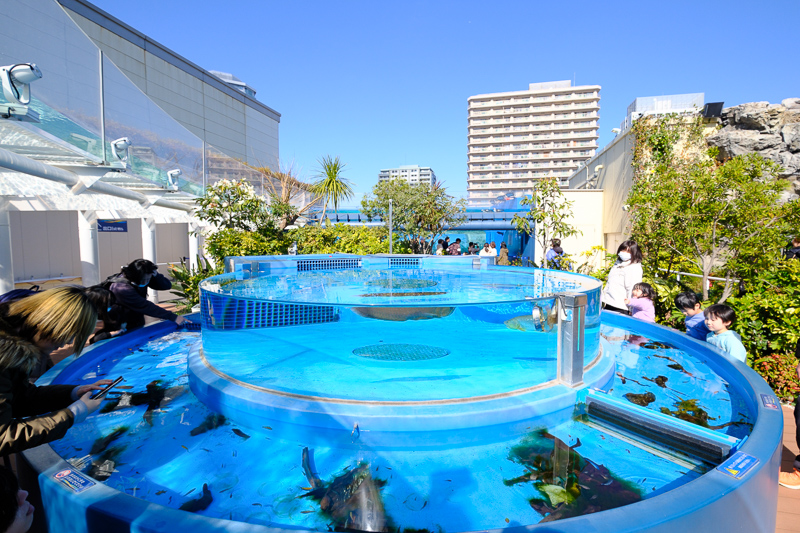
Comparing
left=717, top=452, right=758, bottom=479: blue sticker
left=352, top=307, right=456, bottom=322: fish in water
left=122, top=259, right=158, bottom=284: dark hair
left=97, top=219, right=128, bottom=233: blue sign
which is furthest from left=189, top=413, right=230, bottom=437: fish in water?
left=97, top=219, right=128, bottom=233: blue sign

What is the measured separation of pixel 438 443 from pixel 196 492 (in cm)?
145

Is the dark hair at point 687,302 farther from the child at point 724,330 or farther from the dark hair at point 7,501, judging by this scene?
the dark hair at point 7,501

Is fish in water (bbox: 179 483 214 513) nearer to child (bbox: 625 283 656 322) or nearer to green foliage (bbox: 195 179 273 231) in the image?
child (bbox: 625 283 656 322)

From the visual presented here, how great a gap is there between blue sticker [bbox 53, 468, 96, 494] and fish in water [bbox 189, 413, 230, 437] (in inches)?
38.9

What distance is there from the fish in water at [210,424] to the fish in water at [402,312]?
4.34ft

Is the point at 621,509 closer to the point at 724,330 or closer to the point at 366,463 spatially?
the point at 366,463

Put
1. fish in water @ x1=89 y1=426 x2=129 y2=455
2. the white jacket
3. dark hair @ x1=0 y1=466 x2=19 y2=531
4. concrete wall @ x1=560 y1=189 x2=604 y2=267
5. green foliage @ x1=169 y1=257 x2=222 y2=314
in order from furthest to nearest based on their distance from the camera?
concrete wall @ x1=560 y1=189 x2=604 y2=267
green foliage @ x1=169 y1=257 x2=222 y2=314
the white jacket
fish in water @ x1=89 y1=426 x2=129 y2=455
dark hair @ x1=0 y1=466 x2=19 y2=531

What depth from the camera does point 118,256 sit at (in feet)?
41.0

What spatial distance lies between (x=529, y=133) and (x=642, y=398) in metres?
89.2

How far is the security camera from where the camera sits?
31.4 feet

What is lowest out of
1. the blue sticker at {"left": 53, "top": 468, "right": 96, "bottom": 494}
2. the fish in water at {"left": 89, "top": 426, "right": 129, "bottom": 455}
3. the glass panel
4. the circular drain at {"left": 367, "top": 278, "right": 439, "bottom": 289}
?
the fish in water at {"left": 89, "top": 426, "right": 129, "bottom": 455}

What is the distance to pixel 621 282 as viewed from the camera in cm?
539

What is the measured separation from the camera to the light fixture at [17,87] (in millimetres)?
4344

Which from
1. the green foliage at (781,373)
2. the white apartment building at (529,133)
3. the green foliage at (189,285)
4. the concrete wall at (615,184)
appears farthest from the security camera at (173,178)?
the white apartment building at (529,133)
